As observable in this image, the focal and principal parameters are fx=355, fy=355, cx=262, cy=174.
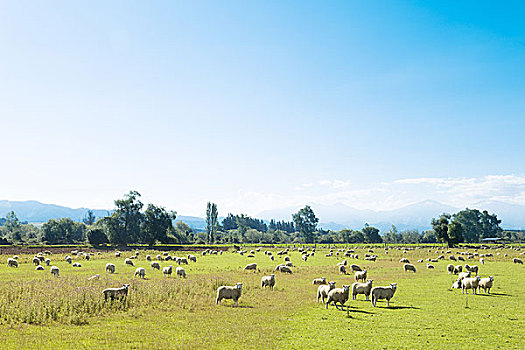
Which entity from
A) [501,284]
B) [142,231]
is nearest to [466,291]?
[501,284]

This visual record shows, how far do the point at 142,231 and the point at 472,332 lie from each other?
96.2 m

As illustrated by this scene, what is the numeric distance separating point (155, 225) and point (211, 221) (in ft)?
158

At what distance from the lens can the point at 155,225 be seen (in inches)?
3991

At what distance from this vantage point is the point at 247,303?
22703mm

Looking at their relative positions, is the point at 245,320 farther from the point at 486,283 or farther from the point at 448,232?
the point at 448,232

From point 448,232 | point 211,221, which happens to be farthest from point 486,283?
point 211,221

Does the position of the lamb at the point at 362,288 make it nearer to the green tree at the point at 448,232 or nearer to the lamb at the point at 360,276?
the lamb at the point at 360,276

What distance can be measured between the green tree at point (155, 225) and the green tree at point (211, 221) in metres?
42.4

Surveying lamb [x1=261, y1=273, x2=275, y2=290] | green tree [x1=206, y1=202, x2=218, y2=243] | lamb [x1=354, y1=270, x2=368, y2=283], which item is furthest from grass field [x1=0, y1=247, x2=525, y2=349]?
green tree [x1=206, y1=202, x2=218, y2=243]

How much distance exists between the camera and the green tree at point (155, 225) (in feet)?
331

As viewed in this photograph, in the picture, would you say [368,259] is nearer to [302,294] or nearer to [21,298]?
[302,294]

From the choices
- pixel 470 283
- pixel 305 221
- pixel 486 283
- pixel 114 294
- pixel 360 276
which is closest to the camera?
pixel 114 294

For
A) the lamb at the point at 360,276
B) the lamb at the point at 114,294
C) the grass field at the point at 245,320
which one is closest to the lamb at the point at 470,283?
the grass field at the point at 245,320

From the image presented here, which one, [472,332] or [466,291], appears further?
[466,291]
